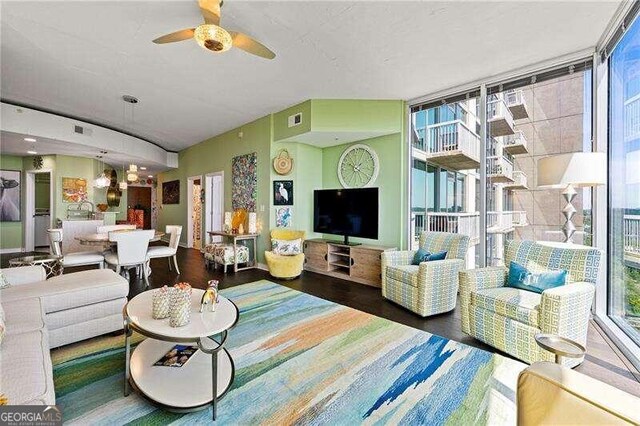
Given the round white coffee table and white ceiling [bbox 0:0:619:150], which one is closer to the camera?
the round white coffee table

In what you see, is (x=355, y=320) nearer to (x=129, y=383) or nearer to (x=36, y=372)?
(x=129, y=383)

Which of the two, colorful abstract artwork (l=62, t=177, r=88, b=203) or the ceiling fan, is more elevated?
the ceiling fan

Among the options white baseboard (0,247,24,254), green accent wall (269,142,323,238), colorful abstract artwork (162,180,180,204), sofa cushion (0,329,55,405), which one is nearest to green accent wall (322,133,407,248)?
green accent wall (269,142,323,238)

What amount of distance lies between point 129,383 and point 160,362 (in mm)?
188

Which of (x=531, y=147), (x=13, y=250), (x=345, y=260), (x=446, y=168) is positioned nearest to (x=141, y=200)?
(x=13, y=250)

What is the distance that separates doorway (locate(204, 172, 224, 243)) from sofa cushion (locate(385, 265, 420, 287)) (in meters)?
4.88

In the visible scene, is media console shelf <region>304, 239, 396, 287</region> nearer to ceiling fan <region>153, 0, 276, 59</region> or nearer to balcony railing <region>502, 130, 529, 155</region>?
balcony railing <region>502, 130, 529, 155</region>

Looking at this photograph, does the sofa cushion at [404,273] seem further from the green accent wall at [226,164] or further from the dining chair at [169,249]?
the dining chair at [169,249]

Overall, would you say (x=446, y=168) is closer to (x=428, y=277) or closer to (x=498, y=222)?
(x=498, y=222)

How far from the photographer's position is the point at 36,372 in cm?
122

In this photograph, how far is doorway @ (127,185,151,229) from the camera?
12.6 metres

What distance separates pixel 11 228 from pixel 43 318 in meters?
7.60

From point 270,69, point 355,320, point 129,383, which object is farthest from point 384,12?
point 129,383

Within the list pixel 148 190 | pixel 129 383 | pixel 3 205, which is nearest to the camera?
pixel 129 383
